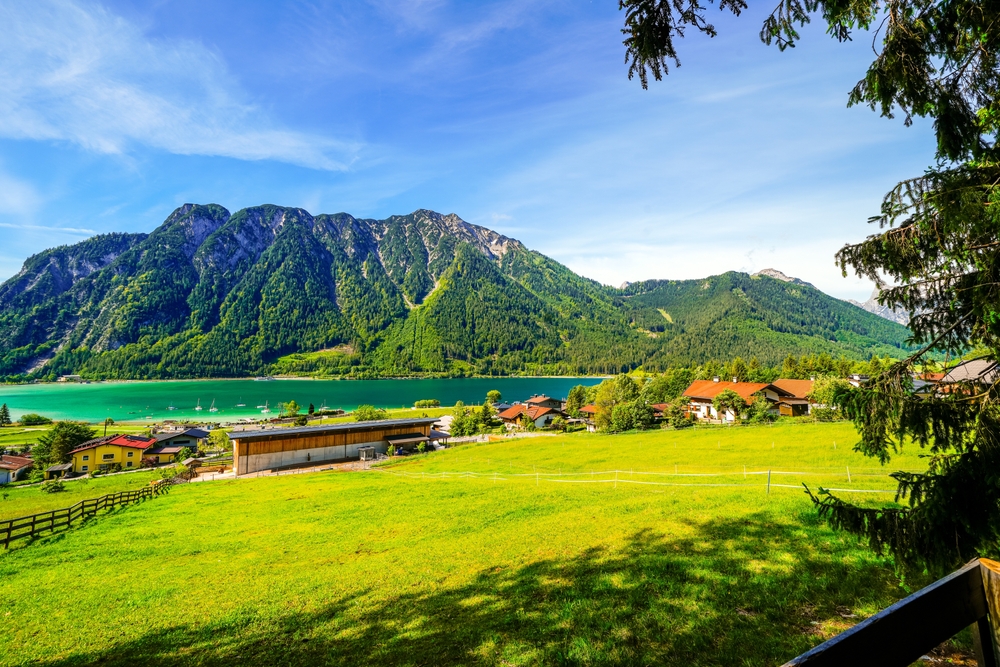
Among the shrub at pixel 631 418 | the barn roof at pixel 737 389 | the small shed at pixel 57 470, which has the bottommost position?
the small shed at pixel 57 470

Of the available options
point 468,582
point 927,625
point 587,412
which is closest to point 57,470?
point 468,582

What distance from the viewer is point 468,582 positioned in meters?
10.6

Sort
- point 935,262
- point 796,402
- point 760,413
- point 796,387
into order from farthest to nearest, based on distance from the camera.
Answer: point 796,387 → point 796,402 → point 760,413 → point 935,262

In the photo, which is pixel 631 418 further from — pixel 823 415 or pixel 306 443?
pixel 306 443

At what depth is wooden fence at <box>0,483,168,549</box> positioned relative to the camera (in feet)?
67.6

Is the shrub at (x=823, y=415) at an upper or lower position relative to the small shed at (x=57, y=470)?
upper

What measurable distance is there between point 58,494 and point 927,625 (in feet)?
204

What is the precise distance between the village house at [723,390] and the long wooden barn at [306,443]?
159 feet

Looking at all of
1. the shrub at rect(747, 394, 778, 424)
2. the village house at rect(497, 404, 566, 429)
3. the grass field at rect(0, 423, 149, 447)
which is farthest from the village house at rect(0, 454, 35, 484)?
the shrub at rect(747, 394, 778, 424)

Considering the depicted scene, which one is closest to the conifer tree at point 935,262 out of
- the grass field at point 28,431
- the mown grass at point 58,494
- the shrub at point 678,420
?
the mown grass at point 58,494

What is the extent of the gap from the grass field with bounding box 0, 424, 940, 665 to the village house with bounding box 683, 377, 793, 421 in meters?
50.0

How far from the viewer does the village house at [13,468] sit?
5859 centimetres

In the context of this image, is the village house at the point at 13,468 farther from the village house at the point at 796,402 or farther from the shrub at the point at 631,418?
the village house at the point at 796,402

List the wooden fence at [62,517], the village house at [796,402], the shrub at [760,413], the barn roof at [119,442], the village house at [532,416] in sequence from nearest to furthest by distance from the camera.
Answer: the wooden fence at [62,517], the shrub at [760,413], the barn roof at [119,442], the village house at [796,402], the village house at [532,416]
